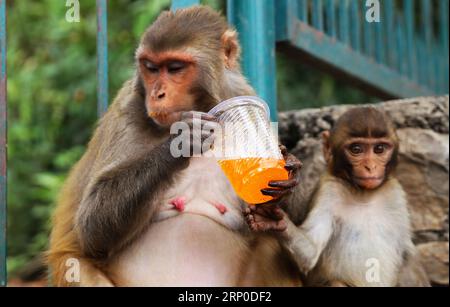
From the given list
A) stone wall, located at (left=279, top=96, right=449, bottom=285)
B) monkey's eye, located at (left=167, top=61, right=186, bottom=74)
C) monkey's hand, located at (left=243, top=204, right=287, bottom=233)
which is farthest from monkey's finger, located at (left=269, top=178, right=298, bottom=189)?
stone wall, located at (left=279, top=96, right=449, bottom=285)

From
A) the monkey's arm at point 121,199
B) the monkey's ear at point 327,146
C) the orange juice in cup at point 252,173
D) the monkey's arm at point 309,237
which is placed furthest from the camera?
the monkey's ear at point 327,146

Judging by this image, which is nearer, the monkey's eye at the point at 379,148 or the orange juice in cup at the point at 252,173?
the orange juice in cup at the point at 252,173

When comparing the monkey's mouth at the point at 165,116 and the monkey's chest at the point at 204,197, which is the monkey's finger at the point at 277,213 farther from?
the monkey's mouth at the point at 165,116

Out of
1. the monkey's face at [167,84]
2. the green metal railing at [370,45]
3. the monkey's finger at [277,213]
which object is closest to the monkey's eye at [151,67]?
the monkey's face at [167,84]

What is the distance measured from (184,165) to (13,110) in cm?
690

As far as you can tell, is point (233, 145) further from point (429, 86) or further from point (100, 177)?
point (429, 86)

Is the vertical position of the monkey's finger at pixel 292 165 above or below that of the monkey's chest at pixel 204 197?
above

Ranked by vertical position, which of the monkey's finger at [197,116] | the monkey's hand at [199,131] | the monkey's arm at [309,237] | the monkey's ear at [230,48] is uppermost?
the monkey's ear at [230,48]

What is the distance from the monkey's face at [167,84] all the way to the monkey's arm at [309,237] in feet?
2.76

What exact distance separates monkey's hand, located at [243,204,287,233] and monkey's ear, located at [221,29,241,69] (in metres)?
0.76

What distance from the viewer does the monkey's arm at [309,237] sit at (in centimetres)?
443

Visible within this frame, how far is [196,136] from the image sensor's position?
3.68m

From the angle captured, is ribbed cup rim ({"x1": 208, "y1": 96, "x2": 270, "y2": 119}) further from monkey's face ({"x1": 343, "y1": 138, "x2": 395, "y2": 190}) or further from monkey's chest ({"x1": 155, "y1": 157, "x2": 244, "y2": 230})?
monkey's face ({"x1": 343, "y1": 138, "x2": 395, "y2": 190})

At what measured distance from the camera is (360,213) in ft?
16.3
